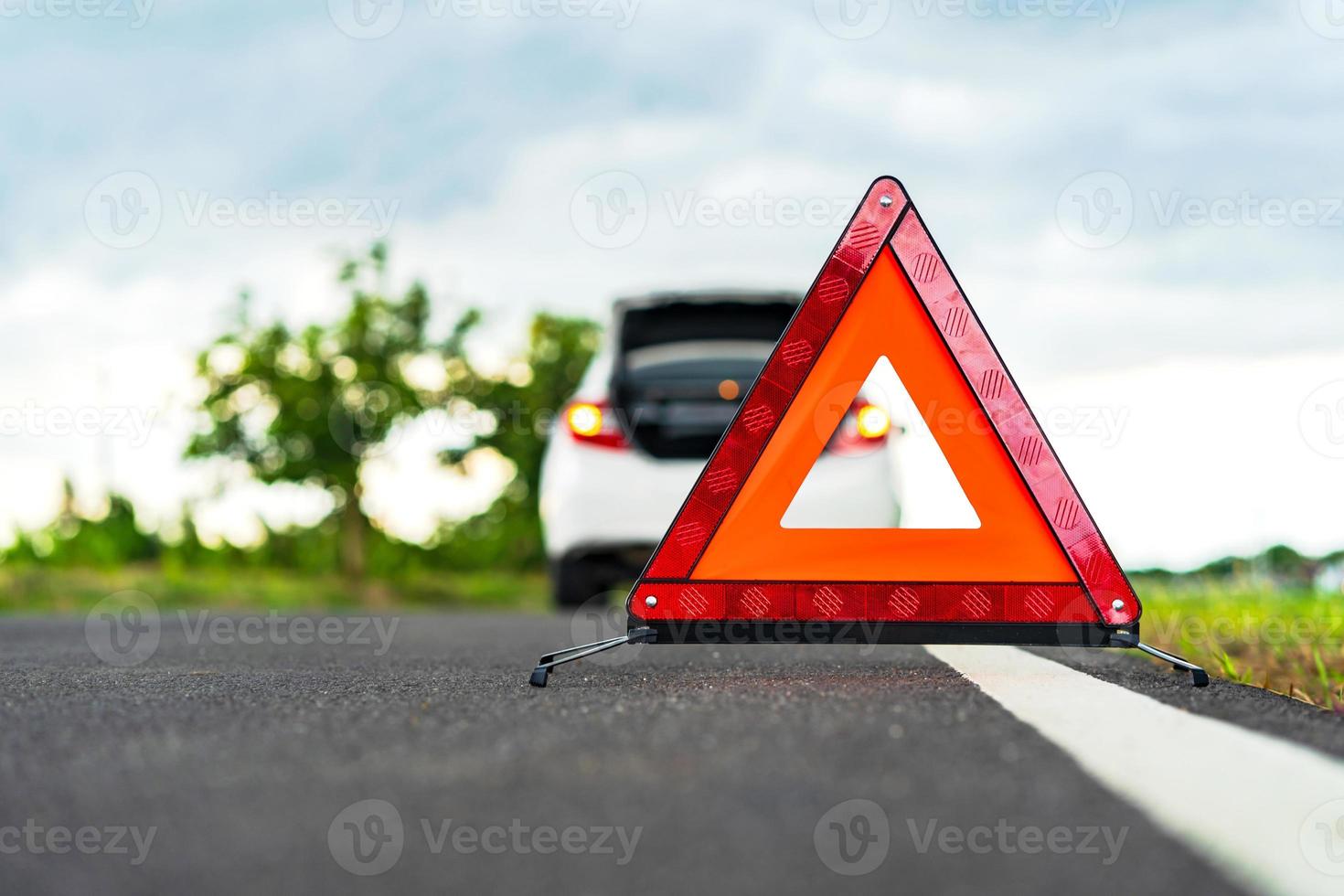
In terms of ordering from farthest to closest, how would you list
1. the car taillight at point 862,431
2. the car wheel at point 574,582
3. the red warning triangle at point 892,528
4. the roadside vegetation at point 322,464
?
the roadside vegetation at point 322,464, the car wheel at point 574,582, the car taillight at point 862,431, the red warning triangle at point 892,528

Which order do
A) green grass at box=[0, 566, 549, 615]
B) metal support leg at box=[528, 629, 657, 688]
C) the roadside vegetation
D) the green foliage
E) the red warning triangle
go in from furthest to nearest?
the green foliage < the roadside vegetation < green grass at box=[0, 566, 549, 615] < the red warning triangle < metal support leg at box=[528, 629, 657, 688]

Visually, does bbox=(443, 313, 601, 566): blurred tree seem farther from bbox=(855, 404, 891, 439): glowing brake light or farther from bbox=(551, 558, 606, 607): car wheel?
bbox=(855, 404, 891, 439): glowing brake light

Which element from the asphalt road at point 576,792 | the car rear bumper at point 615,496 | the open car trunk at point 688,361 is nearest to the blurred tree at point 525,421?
the open car trunk at point 688,361

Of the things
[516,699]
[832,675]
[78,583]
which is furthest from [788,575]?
[78,583]

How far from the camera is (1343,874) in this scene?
2.01 meters

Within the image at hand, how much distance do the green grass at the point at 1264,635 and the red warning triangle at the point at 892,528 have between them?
987 millimetres

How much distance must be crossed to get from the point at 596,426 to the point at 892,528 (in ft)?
9.94

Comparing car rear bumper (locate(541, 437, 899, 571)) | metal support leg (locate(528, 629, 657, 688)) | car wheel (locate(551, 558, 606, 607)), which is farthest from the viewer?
car wheel (locate(551, 558, 606, 607))

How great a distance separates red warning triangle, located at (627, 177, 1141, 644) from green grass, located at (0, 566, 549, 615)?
491 inches

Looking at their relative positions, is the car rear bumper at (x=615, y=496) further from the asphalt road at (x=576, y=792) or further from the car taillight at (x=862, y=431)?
the asphalt road at (x=576, y=792)

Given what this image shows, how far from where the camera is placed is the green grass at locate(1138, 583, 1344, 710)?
4.78m

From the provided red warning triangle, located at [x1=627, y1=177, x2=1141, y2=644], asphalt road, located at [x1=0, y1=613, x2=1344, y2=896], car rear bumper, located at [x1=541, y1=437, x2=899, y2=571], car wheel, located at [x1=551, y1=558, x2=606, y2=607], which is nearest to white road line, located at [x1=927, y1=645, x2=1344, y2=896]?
asphalt road, located at [x1=0, y1=613, x2=1344, y2=896]

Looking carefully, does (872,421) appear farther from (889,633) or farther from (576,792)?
(576,792)

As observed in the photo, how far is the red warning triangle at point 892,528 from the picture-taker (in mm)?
4051
